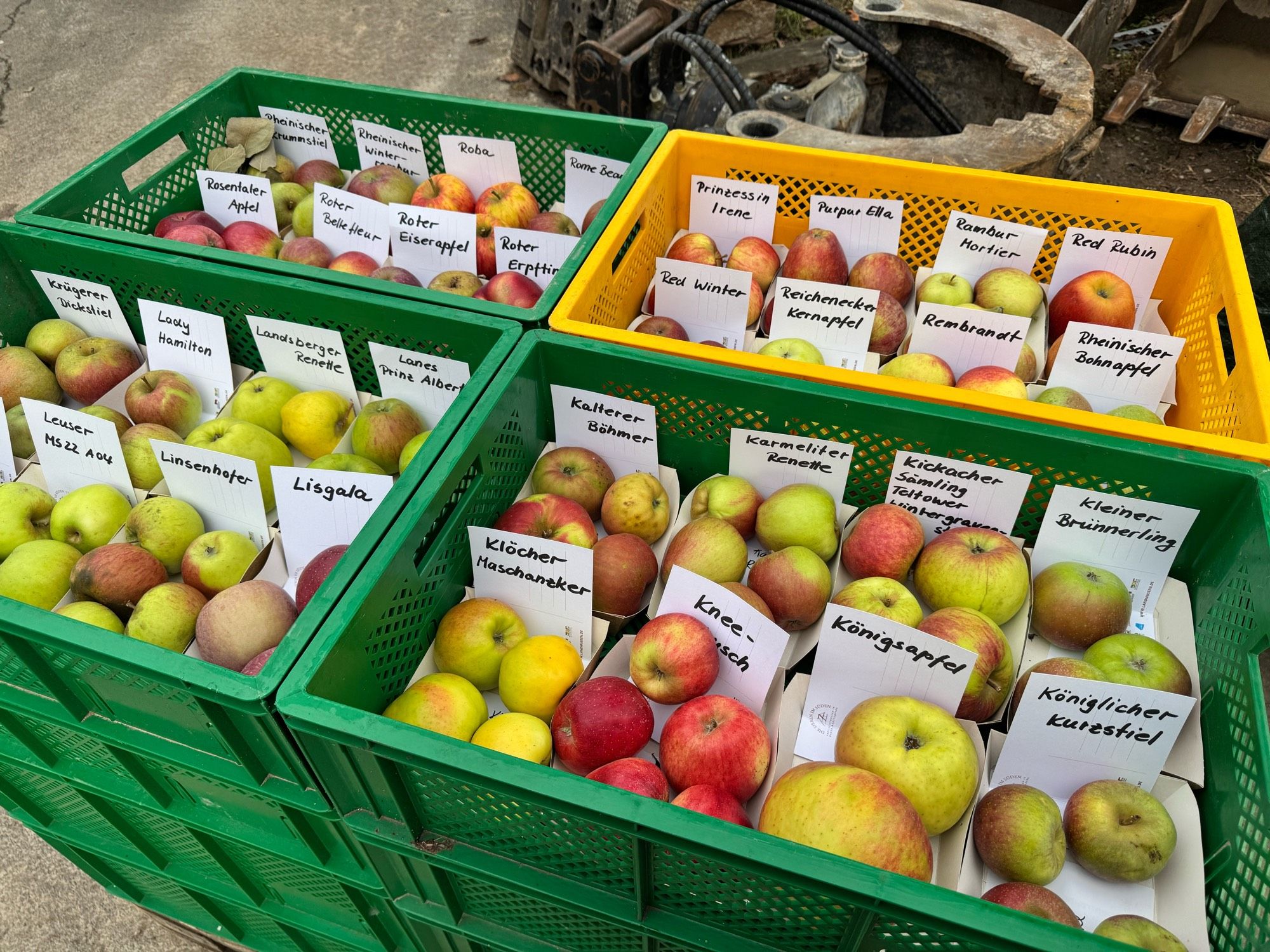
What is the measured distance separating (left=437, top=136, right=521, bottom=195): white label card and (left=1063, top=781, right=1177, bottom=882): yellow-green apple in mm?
2097

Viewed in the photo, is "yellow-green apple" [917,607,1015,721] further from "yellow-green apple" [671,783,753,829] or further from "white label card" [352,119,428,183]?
"white label card" [352,119,428,183]

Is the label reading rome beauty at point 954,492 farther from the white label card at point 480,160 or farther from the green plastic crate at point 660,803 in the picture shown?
the white label card at point 480,160

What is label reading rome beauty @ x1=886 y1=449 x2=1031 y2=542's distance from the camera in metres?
1.51

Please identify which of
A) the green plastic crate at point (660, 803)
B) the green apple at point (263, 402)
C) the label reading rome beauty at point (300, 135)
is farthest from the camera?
the label reading rome beauty at point (300, 135)

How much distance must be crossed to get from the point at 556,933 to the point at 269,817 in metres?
0.56

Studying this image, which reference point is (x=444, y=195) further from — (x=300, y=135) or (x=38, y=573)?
(x=38, y=573)

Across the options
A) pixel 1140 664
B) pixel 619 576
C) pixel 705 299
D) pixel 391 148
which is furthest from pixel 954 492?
pixel 391 148

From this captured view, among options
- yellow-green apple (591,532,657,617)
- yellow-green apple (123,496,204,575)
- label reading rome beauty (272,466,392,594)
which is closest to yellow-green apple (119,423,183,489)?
yellow-green apple (123,496,204,575)

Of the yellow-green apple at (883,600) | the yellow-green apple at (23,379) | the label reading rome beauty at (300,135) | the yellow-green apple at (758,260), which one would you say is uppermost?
the label reading rome beauty at (300,135)

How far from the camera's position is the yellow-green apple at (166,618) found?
1.49m

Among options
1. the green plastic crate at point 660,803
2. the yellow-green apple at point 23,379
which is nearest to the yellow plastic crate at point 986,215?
the green plastic crate at point 660,803

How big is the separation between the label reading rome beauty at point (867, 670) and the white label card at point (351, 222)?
63.7 inches

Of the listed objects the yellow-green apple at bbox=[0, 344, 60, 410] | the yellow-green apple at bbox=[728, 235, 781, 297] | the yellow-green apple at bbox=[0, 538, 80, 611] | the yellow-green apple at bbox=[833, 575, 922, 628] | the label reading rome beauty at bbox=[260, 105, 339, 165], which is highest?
the label reading rome beauty at bbox=[260, 105, 339, 165]

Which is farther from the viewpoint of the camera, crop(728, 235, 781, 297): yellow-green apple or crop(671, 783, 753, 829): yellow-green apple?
crop(728, 235, 781, 297): yellow-green apple
